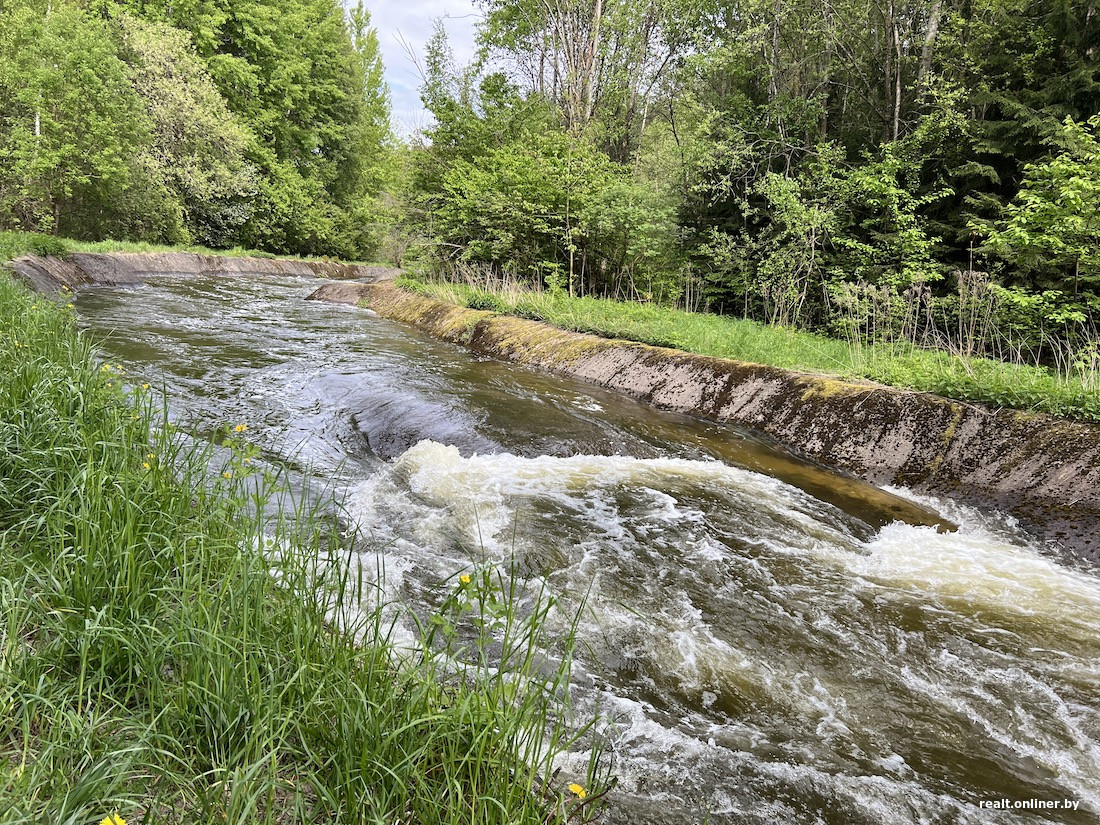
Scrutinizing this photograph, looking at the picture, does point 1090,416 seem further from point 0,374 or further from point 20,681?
point 0,374

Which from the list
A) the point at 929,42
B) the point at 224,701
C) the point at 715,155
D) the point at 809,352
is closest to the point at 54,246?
the point at 715,155

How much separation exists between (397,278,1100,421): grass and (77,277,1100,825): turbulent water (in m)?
1.33

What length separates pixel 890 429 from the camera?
6.02m

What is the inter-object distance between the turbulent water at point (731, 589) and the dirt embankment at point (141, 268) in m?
7.08

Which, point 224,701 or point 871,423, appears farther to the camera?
point 871,423

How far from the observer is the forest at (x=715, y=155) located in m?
9.93

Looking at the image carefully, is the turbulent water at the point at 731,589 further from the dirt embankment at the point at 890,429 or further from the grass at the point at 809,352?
the grass at the point at 809,352

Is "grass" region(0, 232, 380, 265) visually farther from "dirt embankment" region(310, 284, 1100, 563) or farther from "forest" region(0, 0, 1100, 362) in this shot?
"dirt embankment" region(310, 284, 1100, 563)

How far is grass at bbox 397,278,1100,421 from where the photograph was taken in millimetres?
5359

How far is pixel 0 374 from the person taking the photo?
10.7 ft

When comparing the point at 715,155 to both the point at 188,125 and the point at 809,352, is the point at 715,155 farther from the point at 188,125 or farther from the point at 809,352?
the point at 188,125

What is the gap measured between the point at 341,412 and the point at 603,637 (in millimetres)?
4523

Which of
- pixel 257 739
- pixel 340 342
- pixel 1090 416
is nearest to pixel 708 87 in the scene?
pixel 340 342

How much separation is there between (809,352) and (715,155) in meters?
6.87
